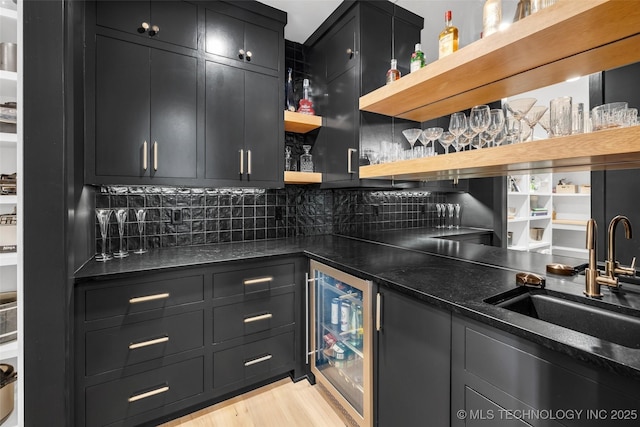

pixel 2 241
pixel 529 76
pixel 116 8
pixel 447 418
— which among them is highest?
pixel 116 8

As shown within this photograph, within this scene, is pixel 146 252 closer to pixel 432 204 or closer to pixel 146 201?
pixel 146 201

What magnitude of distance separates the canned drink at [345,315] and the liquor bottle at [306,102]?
1564mm

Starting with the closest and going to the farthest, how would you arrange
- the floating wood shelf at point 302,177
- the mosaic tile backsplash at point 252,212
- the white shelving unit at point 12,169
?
1. the white shelving unit at point 12,169
2. the mosaic tile backsplash at point 252,212
3. the floating wood shelf at point 302,177

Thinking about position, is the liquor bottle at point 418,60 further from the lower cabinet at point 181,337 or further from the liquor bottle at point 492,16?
the lower cabinet at point 181,337

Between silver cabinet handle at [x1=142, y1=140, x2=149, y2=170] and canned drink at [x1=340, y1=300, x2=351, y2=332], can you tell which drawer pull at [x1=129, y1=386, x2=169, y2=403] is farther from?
silver cabinet handle at [x1=142, y1=140, x2=149, y2=170]

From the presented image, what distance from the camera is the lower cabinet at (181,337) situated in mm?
1410

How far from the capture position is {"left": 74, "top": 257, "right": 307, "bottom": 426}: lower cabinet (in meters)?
1.41

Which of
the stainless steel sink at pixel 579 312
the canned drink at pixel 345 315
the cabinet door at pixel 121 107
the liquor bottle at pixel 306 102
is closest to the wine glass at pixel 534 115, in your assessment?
the stainless steel sink at pixel 579 312

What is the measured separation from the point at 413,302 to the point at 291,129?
1820 mm

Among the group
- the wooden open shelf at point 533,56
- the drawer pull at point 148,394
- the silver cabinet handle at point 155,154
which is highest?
the wooden open shelf at point 533,56

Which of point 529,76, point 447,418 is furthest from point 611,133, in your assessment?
point 447,418

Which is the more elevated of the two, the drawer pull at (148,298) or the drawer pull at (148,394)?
the drawer pull at (148,298)

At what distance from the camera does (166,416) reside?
5.37 ft

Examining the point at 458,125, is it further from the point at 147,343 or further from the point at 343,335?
the point at 147,343
